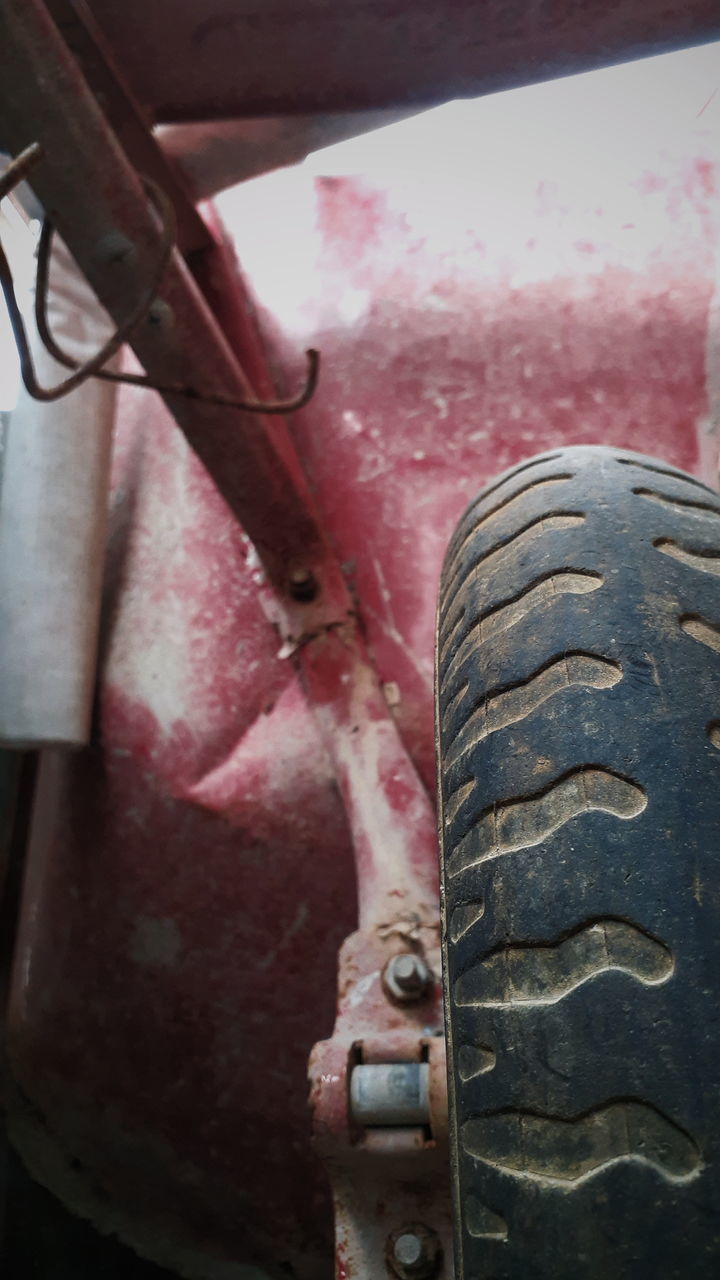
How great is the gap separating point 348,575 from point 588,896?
0.77m

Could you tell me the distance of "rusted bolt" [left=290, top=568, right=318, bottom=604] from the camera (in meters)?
1.19

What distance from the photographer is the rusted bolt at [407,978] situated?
849 mm

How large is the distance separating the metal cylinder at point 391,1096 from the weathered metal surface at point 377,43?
89 cm

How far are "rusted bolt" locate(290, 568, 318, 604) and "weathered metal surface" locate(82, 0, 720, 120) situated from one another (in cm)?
50

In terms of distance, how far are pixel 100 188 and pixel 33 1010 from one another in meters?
1.09

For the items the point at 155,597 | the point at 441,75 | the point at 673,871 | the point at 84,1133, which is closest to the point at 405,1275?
the point at 673,871

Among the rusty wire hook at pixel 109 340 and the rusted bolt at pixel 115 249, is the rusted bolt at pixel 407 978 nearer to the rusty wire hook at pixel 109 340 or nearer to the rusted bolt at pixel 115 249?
the rusty wire hook at pixel 109 340

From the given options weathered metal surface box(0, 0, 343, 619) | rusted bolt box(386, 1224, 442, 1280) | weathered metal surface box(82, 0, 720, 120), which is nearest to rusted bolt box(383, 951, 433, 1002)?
rusted bolt box(386, 1224, 442, 1280)

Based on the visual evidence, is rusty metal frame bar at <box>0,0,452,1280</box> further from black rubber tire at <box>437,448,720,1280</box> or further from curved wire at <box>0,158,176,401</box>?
black rubber tire at <box>437,448,720,1280</box>

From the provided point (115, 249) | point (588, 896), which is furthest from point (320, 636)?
point (588, 896)

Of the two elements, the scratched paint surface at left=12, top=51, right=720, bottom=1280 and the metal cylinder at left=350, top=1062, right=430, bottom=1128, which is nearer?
the metal cylinder at left=350, top=1062, right=430, bottom=1128

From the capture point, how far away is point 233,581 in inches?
51.3

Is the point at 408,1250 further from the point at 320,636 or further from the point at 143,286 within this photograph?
the point at 143,286

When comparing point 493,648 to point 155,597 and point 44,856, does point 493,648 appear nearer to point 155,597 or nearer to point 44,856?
point 155,597
